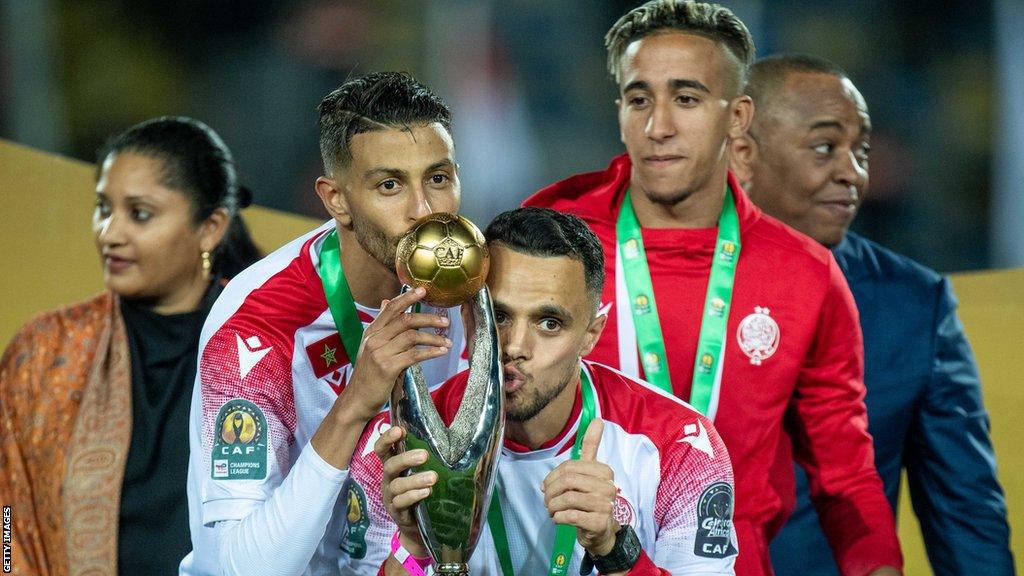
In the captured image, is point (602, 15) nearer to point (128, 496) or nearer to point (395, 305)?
point (128, 496)

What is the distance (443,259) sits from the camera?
1.62 m

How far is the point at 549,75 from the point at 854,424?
5.37 ft

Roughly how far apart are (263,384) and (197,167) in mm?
897

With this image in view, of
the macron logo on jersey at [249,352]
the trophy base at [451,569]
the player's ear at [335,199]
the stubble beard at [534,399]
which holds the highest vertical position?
the player's ear at [335,199]

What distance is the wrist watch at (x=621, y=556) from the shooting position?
1.79 m

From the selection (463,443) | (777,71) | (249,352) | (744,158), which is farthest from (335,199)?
(777,71)

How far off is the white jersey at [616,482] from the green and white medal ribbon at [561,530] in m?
0.03

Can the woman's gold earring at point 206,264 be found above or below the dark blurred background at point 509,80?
below

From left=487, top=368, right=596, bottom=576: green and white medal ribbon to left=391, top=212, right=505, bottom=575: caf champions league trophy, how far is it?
0.26 metres

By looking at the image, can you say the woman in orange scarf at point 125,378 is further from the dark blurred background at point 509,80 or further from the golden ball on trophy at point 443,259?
the golden ball on trophy at point 443,259

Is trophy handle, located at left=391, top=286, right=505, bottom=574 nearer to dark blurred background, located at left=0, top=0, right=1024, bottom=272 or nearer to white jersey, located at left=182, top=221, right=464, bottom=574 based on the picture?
white jersey, located at left=182, top=221, right=464, bottom=574

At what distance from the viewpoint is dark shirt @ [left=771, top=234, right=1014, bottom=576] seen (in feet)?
9.67

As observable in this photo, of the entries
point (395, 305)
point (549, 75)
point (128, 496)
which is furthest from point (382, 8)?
point (395, 305)

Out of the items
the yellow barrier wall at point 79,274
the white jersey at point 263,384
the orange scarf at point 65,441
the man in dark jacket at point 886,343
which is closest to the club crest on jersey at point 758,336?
the white jersey at point 263,384
